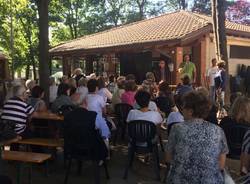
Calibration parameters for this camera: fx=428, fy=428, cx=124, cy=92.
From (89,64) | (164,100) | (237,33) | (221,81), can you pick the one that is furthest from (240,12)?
(164,100)

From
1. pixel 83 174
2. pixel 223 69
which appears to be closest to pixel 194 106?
pixel 83 174

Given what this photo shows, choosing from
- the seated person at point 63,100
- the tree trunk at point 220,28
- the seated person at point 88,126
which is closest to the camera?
the seated person at point 88,126

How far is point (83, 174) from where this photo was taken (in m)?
6.33

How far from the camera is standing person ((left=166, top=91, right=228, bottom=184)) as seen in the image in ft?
10.3

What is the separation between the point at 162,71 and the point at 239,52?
3.27 m

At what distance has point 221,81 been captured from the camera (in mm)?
11180

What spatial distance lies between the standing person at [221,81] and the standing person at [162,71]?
4.21 metres

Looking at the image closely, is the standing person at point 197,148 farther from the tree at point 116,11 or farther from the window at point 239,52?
the tree at point 116,11

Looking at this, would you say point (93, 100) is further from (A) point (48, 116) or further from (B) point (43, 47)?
(B) point (43, 47)

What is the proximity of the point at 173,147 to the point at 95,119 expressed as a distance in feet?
7.48

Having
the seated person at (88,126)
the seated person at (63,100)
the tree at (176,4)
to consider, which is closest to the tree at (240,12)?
the tree at (176,4)

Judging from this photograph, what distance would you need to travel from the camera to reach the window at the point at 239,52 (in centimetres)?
1638

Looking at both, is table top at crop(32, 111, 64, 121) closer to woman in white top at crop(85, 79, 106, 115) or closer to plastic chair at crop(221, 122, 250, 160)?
woman in white top at crop(85, 79, 106, 115)

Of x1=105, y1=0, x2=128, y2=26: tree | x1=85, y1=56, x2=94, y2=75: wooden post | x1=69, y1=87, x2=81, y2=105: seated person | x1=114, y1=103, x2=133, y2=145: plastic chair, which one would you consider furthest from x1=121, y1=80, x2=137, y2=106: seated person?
x1=105, y1=0, x2=128, y2=26: tree
